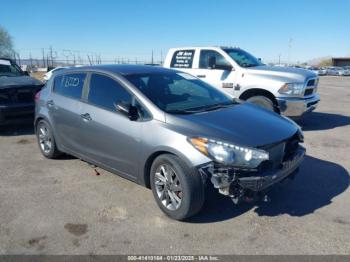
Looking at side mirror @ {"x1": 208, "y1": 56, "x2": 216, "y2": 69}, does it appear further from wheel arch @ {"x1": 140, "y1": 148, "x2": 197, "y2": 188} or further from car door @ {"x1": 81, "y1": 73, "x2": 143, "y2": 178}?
wheel arch @ {"x1": 140, "y1": 148, "x2": 197, "y2": 188}

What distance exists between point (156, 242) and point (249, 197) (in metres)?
1.06

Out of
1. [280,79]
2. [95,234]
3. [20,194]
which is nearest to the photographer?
[95,234]

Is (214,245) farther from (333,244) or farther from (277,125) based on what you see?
(277,125)

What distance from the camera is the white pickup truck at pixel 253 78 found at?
8.11m

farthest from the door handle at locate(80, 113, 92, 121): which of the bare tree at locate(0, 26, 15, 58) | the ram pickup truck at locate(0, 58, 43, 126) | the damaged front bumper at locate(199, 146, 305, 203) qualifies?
the bare tree at locate(0, 26, 15, 58)

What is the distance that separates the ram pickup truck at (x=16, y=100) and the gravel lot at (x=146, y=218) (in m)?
2.53

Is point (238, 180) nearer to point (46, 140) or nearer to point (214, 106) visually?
point (214, 106)

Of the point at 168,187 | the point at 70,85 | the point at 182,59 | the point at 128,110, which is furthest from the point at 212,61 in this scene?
the point at 168,187

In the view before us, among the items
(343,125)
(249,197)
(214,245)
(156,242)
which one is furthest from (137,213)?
(343,125)

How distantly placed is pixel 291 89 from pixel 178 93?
4.20 metres

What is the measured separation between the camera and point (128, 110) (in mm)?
4238

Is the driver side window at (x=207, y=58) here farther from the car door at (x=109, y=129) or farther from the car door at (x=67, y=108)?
the car door at (x=109, y=129)

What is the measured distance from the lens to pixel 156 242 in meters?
3.55

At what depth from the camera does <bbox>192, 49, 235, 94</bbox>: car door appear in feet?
29.0
